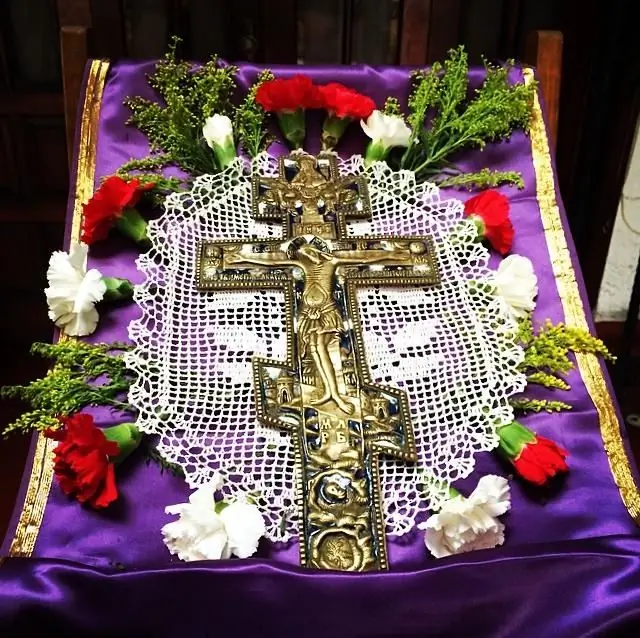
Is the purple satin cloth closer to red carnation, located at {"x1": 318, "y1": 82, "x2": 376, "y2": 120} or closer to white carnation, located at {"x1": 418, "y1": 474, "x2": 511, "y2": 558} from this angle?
white carnation, located at {"x1": 418, "y1": 474, "x2": 511, "y2": 558}

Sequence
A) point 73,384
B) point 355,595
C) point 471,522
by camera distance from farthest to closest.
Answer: point 73,384
point 471,522
point 355,595

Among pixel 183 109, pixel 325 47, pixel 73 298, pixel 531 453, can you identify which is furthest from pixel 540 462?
→ pixel 325 47

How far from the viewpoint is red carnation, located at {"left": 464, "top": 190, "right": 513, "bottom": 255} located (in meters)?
1.13

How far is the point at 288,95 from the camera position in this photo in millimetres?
1216

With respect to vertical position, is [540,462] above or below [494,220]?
below

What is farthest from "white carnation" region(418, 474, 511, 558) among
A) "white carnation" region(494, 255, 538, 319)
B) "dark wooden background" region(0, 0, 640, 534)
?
"dark wooden background" region(0, 0, 640, 534)

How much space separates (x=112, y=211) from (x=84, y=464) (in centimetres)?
39

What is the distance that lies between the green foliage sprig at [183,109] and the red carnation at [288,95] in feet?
0.23

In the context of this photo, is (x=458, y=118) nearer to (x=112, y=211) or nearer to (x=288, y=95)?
(x=288, y=95)

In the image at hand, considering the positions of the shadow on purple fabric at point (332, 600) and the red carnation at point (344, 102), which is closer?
the shadow on purple fabric at point (332, 600)

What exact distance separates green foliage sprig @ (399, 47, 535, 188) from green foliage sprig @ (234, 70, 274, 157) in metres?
0.21

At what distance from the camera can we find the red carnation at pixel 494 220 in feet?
3.72

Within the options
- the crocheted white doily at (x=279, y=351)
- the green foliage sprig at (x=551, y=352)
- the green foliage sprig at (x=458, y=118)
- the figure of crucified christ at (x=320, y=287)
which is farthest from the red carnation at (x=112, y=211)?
the green foliage sprig at (x=551, y=352)

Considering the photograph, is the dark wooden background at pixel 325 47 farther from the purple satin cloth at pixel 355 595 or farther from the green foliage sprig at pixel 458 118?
the purple satin cloth at pixel 355 595
